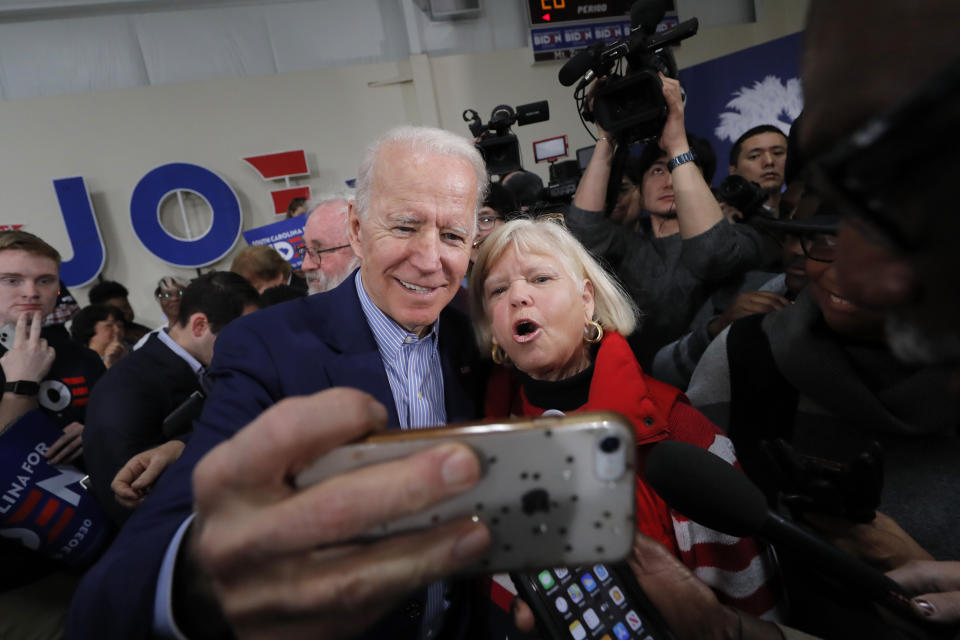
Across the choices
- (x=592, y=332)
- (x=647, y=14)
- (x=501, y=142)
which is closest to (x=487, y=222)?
(x=501, y=142)

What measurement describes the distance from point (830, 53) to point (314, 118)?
603cm

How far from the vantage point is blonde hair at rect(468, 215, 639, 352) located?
1306mm

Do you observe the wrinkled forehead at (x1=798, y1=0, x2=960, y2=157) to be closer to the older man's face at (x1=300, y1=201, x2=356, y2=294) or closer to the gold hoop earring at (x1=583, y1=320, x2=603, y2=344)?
the gold hoop earring at (x1=583, y1=320, x2=603, y2=344)

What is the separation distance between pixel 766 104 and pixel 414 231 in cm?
498

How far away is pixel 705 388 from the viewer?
1295mm

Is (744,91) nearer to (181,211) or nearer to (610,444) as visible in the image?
(610,444)

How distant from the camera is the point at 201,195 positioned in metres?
5.31

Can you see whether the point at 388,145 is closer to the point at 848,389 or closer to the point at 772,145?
the point at 848,389

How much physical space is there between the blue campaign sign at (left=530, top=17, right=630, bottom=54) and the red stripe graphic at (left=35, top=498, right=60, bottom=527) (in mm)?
6190

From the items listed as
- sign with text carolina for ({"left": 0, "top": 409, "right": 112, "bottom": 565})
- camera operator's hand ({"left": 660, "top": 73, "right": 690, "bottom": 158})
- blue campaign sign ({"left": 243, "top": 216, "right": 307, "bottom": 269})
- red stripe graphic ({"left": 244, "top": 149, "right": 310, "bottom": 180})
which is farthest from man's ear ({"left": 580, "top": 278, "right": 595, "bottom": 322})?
red stripe graphic ({"left": 244, "top": 149, "right": 310, "bottom": 180})

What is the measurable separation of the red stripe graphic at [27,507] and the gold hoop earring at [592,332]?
163 cm

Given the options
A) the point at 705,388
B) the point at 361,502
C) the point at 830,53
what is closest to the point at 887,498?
the point at 705,388

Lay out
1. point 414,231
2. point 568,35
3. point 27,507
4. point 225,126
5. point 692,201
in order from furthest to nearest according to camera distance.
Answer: point 568,35 < point 225,126 < point 692,201 < point 27,507 < point 414,231

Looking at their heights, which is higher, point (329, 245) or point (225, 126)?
point (225, 126)
